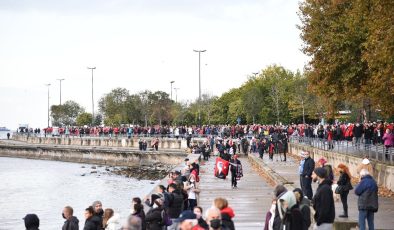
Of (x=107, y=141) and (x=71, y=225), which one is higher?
(x=107, y=141)

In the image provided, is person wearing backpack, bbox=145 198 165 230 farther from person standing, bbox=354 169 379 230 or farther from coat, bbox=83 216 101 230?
person standing, bbox=354 169 379 230

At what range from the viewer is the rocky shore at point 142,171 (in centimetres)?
6379

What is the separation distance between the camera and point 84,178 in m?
67.1

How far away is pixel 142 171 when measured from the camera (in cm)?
6875

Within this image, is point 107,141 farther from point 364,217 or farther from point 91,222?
point 91,222

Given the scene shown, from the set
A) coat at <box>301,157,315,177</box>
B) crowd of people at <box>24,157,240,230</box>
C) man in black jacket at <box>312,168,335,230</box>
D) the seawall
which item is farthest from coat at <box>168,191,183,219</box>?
the seawall

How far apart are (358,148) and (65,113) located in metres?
129

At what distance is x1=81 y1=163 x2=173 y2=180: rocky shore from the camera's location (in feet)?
209

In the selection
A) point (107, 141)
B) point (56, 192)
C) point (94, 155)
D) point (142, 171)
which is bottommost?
point (56, 192)

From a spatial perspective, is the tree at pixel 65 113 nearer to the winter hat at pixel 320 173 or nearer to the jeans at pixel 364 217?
the jeans at pixel 364 217

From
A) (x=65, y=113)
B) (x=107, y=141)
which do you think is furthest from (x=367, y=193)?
(x=65, y=113)

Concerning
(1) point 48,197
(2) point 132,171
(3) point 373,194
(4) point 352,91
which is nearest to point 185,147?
(2) point 132,171

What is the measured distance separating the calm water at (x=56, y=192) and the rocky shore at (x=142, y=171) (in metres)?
0.99

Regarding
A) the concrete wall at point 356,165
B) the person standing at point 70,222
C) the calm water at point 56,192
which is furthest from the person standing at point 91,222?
the concrete wall at point 356,165
